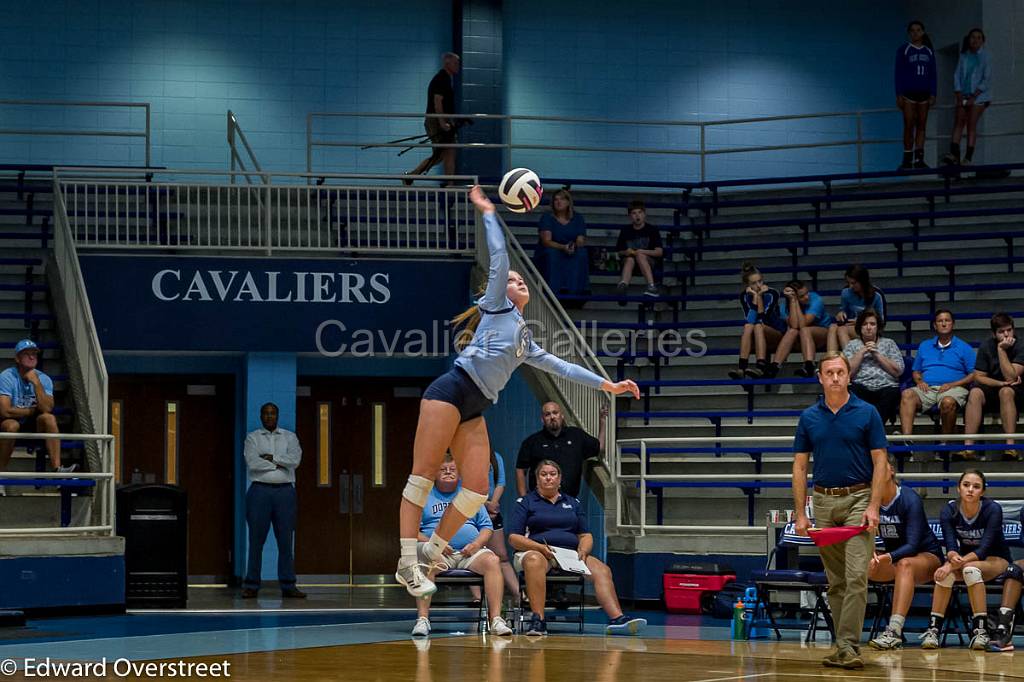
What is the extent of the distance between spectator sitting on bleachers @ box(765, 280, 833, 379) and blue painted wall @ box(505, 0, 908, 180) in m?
6.59

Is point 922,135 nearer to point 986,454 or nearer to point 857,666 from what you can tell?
point 986,454

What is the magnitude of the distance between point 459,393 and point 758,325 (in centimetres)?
812

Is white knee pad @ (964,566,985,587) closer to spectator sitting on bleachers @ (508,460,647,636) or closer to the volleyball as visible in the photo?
spectator sitting on bleachers @ (508,460,647,636)

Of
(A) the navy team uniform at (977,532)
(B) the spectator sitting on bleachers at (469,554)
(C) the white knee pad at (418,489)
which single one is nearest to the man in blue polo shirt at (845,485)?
(A) the navy team uniform at (977,532)

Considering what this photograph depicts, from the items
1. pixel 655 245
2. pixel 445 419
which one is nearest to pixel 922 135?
pixel 655 245

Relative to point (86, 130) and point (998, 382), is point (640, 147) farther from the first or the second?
point (998, 382)

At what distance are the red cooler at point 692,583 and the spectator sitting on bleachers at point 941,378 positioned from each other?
Result: 7.67ft

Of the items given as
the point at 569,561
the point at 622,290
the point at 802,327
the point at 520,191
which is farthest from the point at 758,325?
the point at 520,191

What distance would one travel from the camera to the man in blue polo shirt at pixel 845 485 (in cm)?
903

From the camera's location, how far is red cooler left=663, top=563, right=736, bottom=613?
1330 centimetres

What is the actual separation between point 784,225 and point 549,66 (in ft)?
17.1

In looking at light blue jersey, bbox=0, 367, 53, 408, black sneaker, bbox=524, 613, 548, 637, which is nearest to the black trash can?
light blue jersey, bbox=0, 367, 53, 408

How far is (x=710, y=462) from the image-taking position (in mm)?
15203

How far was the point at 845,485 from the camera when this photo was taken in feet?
30.1
